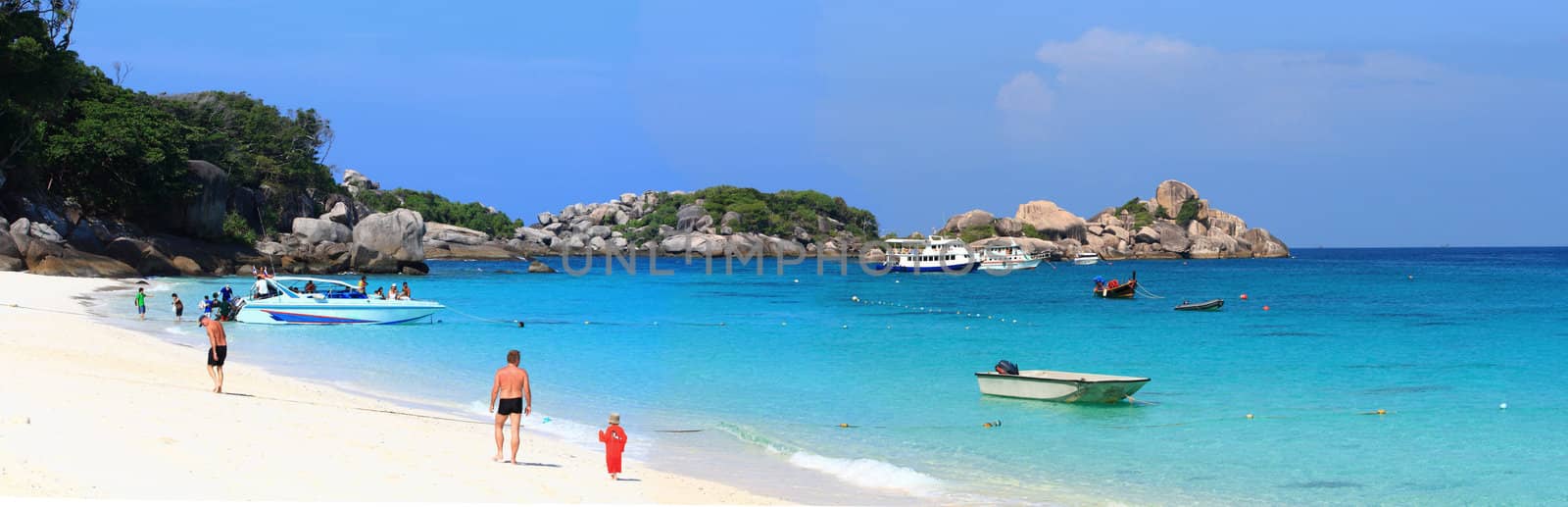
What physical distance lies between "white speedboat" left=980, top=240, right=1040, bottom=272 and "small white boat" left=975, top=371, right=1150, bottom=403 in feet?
241

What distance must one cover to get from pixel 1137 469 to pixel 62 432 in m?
10.9

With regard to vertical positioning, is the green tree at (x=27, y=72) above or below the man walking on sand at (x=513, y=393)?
above

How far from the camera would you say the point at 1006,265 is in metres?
90.9

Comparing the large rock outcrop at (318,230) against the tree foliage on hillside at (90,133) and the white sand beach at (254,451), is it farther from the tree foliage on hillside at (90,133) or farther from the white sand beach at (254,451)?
the white sand beach at (254,451)

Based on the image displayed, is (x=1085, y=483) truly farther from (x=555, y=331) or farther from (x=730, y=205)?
(x=730, y=205)

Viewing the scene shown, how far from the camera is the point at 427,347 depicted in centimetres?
2489

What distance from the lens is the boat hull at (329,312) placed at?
Result: 27.8 metres

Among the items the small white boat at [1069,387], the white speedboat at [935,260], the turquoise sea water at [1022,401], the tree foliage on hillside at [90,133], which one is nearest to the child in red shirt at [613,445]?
the turquoise sea water at [1022,401]

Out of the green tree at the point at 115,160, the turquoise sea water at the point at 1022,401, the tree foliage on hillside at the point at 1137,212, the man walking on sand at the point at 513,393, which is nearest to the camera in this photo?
the man walking on sand at the point at 513,393

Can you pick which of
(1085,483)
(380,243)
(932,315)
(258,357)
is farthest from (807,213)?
(1085,483)

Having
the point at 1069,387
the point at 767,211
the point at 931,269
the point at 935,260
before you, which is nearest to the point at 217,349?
the point at 1069,387

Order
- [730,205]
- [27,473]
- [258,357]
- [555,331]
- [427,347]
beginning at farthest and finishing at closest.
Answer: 1. [730,205]
2. [555,331]
3. [427,347]
4. [258,357]
5. [27,473]

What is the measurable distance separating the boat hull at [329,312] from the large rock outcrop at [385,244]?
31.9m

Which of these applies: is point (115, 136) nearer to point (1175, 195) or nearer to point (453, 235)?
point (453, 235)
